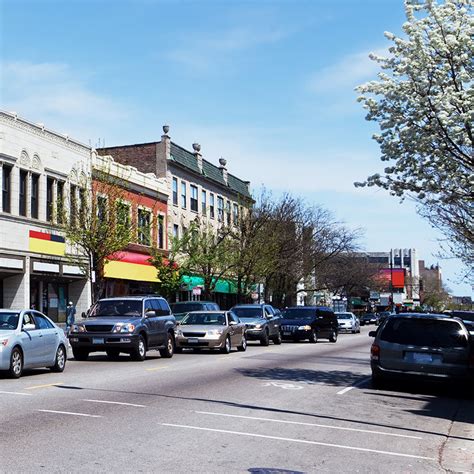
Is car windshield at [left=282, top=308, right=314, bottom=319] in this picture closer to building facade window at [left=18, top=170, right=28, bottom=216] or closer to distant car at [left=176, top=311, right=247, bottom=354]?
distant car at [left=176, top=311, right=247, bottom=354]

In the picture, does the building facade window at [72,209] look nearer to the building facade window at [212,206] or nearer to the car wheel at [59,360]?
the car wheel at [59,360]

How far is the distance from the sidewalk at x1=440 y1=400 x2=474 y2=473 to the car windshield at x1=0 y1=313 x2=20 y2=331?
29.5 feet

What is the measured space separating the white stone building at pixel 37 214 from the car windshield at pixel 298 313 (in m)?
10.9

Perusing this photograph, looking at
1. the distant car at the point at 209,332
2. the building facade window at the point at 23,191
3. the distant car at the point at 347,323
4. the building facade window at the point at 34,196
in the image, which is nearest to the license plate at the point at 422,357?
the distant car at the point at 209,332

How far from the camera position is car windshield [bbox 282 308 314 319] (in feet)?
119

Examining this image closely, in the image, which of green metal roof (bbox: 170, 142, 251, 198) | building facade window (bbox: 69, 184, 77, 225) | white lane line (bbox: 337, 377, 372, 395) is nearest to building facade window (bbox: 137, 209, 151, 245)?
building facade window (bbox: 69, 184, 77, 225)

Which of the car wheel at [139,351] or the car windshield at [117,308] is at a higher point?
the car windshield at [117,308]

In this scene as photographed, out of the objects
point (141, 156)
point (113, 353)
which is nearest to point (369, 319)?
point (141, 156)

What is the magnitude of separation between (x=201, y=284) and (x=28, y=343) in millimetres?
38576

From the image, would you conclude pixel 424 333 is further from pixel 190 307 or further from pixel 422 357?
pixel 190 307

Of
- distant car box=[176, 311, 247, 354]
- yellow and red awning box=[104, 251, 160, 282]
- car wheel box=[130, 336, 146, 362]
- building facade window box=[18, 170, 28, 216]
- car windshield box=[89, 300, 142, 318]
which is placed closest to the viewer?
car wheel box=[130, 336, 146, 362]

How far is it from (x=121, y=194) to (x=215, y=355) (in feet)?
55.2

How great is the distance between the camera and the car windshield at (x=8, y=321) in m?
16.2

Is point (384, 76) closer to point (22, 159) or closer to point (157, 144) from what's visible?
point (22, 159)
